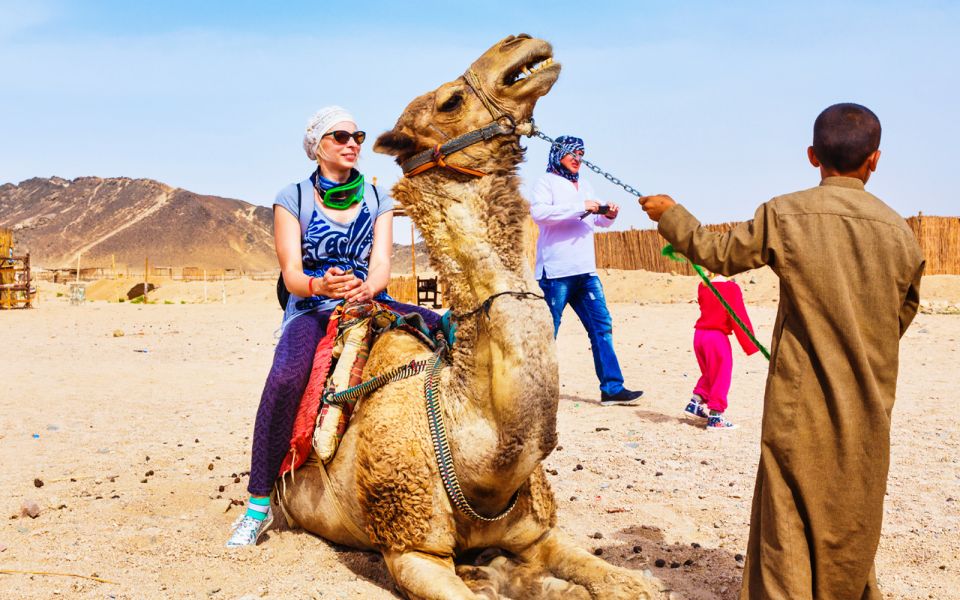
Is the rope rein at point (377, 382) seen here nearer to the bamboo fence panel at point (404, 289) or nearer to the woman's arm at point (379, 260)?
the woman's arm at point (379, 260)

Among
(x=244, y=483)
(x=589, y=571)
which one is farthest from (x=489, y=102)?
(x=244, y=483)

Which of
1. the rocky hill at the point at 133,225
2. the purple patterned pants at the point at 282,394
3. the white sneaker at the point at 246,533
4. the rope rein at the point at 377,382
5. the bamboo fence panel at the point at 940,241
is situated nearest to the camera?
the rope rein at the point at 377,382

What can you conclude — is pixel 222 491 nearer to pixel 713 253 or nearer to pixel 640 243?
pixel 713 253

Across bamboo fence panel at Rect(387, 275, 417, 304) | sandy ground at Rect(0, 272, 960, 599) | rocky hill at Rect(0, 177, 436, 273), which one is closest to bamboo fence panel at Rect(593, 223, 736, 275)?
bamboo fence panel at Rect(387, 275, 417, 304)

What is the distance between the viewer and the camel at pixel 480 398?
9.92 feet

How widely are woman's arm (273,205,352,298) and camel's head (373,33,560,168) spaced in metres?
0.76

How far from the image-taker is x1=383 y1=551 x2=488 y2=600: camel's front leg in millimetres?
3115

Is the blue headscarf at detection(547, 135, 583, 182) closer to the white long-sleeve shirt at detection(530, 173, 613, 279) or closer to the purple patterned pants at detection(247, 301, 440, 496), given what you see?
the white long-sleeve shirt at detection(530, 173, 613, 279)

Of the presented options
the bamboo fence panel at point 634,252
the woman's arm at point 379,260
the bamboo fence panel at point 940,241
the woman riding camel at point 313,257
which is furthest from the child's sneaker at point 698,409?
the bamboo fence panel at point 634,252

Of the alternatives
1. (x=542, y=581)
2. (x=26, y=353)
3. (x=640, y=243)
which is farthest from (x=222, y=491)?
(x=640, y=243)

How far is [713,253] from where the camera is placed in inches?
115

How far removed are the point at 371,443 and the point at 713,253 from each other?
1.59 m

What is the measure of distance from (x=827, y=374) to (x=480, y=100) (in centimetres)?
163

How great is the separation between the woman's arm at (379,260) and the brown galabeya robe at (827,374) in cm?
174
